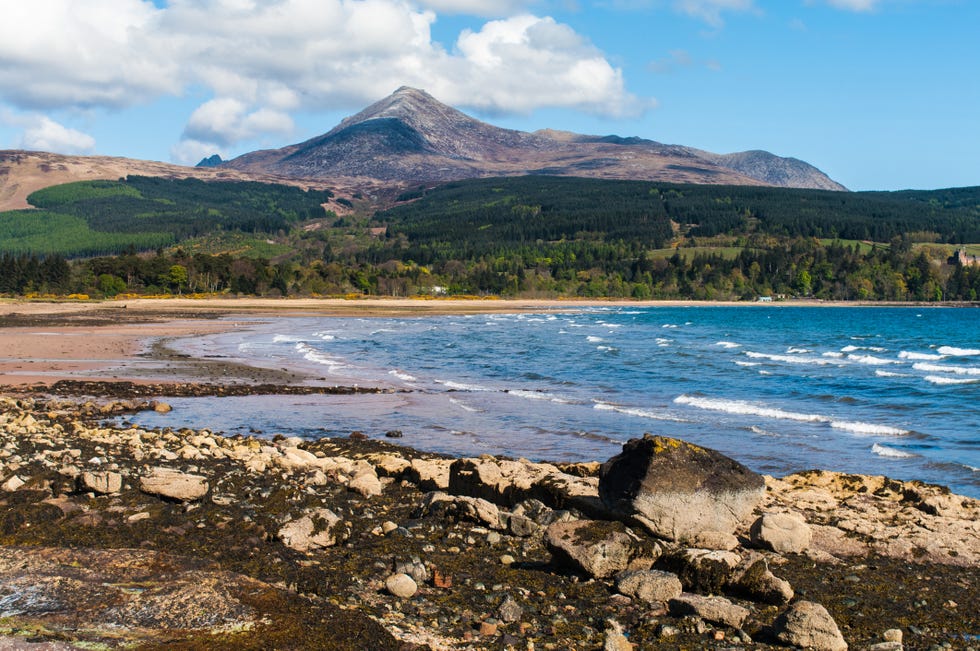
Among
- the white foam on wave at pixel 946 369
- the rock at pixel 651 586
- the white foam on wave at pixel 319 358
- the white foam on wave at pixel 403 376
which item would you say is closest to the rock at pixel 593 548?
the rock at pixel 651 586

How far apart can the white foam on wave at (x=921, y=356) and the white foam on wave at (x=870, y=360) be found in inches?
71.2

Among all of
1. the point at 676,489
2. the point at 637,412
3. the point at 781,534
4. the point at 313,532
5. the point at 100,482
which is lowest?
the point at 637,412

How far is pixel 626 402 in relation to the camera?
1069 inches

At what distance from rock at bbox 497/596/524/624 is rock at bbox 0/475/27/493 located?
636 centimetres

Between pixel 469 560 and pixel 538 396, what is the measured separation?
66.2 feet

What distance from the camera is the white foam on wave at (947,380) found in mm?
33053

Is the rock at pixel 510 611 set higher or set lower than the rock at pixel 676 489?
lower

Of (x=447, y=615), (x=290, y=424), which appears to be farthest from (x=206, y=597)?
(x=290, y=424)

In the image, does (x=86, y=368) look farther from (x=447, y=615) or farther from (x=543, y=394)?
(x=447, y=615)

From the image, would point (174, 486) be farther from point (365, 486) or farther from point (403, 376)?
point (403, 376)

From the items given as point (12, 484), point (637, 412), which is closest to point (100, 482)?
point (12, 484)

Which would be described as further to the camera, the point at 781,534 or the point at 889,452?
the point at 889,452

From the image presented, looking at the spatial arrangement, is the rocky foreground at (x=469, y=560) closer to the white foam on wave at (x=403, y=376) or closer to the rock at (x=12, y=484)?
the rock at (x=12, y=484)

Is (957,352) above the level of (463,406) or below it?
below
